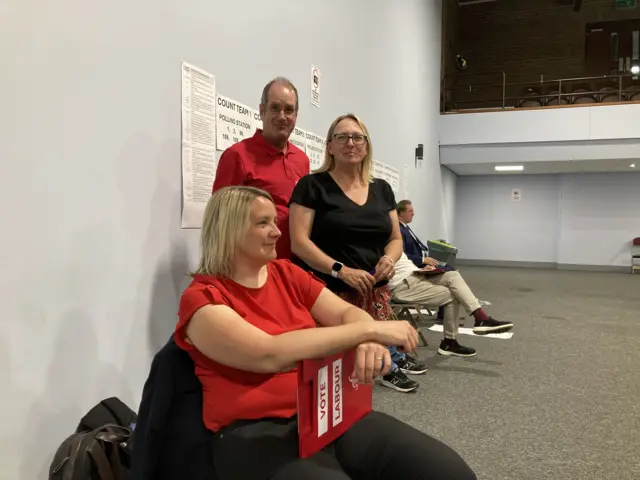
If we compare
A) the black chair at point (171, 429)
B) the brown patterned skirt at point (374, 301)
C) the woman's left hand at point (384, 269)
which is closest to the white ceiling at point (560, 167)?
the brown patterned skirt at point (374, 301)

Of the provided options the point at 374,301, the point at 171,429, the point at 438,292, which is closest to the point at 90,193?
the point at 171,429

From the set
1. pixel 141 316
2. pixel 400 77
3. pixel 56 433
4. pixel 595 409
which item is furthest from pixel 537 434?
pixel 400 77

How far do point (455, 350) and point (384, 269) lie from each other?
196 centimetres

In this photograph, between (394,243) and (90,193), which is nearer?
(90,193)

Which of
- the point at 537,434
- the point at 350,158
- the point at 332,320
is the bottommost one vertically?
the point at 537,434

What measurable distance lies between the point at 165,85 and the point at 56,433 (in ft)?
4.70

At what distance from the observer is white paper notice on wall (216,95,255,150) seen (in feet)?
8.41

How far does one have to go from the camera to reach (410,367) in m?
3.42

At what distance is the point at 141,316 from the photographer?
2.06 metres

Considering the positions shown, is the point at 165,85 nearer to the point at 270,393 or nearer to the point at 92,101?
the point at 92,101

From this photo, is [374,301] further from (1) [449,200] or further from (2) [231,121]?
(1) [449,200]

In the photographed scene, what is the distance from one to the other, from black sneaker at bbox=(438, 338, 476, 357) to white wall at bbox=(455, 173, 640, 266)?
8.26 metres

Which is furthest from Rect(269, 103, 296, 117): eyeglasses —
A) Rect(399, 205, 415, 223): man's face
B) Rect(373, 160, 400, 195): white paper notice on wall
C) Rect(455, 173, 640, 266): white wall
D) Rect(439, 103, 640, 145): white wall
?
Rect(455, 173, 640, 266): white wall

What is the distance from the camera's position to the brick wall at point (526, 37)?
1108 centimetres
